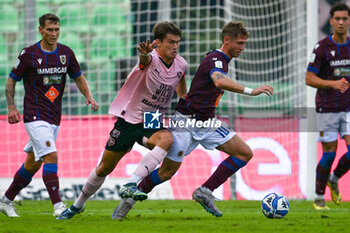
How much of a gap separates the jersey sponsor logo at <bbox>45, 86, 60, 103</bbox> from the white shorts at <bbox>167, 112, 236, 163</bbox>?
1366 mm

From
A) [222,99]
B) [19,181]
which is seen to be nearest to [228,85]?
[19,181]

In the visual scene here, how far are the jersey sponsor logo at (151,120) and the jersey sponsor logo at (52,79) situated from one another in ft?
4.13

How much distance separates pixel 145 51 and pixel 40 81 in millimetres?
1571

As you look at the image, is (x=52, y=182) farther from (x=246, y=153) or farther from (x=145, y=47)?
(x=246, y=153)

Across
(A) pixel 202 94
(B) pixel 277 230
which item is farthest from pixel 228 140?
(B) pixel 277 230

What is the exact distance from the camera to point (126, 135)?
7.00 m

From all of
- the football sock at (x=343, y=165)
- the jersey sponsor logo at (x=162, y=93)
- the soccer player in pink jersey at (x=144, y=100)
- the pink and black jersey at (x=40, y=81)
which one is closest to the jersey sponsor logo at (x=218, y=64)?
the soccer player in pink jersey at (x=144, y=100)

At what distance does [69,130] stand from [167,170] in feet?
15.1

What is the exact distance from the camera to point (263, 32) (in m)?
12.3

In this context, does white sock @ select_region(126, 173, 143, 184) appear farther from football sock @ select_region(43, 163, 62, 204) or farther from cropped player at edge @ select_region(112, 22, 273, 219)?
football sock @ select_region(43, 163, 62, 204)

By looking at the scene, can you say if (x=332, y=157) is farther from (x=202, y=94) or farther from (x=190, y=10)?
(x=190, y=10)

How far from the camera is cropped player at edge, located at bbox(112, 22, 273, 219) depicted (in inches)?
285

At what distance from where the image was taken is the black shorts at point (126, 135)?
698 cm

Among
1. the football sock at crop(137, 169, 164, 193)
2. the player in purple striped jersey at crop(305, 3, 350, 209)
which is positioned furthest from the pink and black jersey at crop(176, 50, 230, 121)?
the player in purple striped jersey at crop(305, 3, 350, 209)
